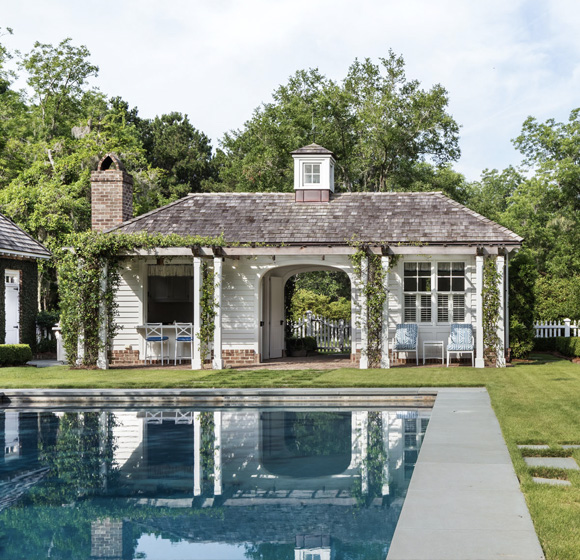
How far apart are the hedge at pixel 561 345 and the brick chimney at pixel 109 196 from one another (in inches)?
489

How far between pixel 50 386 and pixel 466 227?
1027 cm

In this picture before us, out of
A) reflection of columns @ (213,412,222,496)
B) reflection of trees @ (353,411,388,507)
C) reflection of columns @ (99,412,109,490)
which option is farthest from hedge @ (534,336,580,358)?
reflection of columns @ (99,412,109,490)

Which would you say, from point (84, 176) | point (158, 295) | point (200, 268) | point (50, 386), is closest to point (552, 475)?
point (50, 386)

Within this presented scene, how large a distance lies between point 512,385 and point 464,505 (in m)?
8.45

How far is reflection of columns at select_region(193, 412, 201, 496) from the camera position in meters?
6.88

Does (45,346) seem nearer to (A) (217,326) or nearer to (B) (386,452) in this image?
(A) (217,326)

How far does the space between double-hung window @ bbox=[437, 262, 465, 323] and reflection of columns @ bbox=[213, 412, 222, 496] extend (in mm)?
8715

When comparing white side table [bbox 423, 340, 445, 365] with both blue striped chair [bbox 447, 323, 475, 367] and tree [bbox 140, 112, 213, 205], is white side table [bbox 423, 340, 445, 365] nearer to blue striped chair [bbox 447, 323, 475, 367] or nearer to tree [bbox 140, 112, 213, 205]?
blue striped chair [bbox 447, 323, 475, 367]

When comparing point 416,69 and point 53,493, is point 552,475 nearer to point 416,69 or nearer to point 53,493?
point 53,493

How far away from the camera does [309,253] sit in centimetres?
1738

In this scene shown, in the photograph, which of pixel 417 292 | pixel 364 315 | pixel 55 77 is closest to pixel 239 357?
pixel 364 315

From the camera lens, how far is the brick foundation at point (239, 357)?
18.9 metres

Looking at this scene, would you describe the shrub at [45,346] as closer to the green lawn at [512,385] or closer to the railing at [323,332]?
the green lawn at [512,385]

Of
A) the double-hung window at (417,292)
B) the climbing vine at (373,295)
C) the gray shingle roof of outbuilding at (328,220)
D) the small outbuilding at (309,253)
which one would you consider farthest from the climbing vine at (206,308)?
the double-hung window at (417,292)
